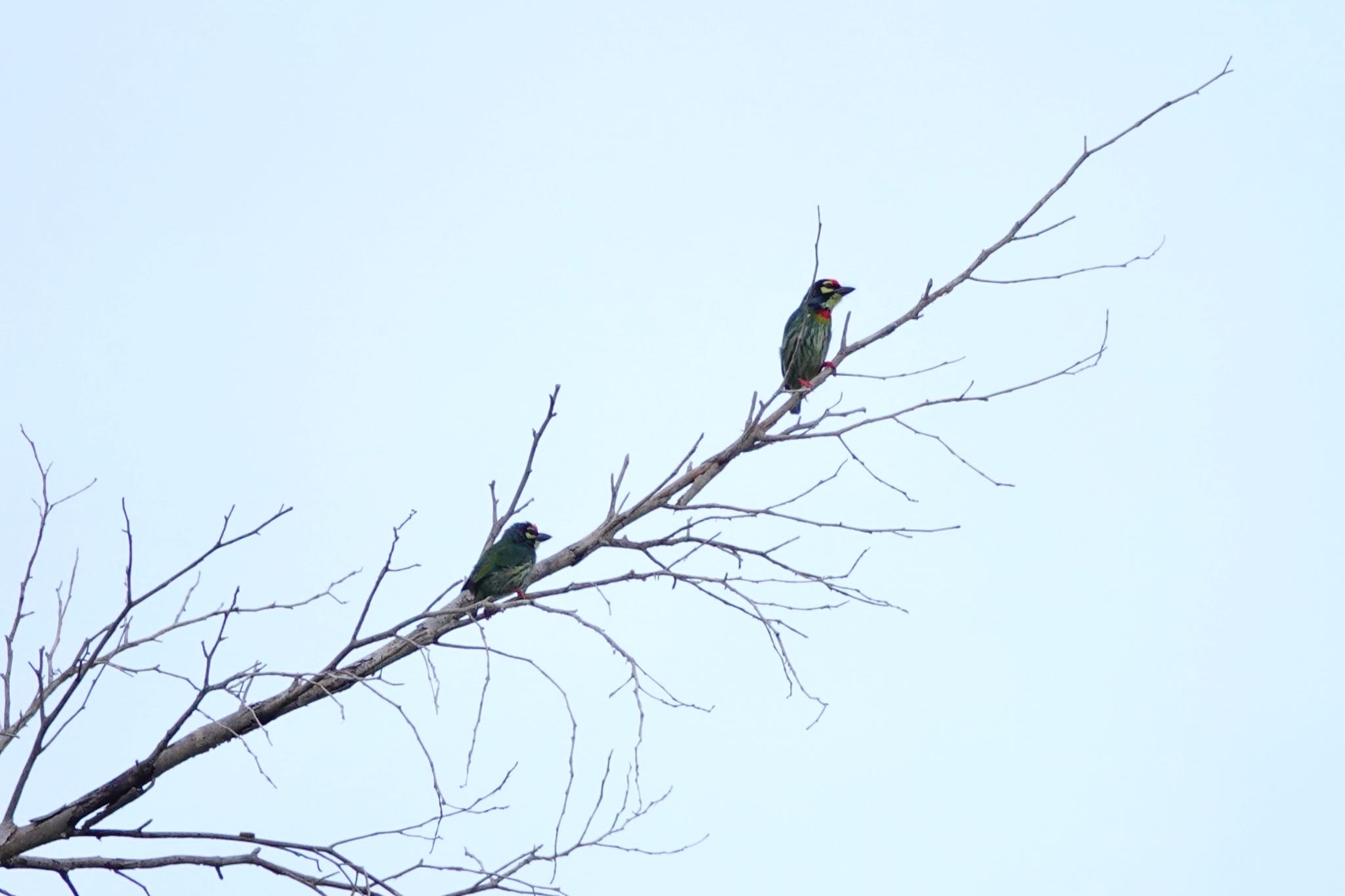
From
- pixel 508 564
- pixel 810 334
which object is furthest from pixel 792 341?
pixel 508 564

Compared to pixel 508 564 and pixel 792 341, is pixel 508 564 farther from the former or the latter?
pixel 792 341

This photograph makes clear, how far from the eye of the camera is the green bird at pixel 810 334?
418 inches

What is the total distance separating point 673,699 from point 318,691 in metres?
1.29

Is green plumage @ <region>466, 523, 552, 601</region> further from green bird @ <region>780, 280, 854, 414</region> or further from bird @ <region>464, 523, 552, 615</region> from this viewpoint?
green bird @ <region>780, 280, 854, 414</region>

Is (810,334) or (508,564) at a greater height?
(810,334)

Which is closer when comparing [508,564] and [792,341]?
[508,564]

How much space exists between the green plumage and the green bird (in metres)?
2.33

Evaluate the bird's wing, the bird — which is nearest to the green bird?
the bird's wing

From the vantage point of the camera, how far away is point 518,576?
27.3 ft

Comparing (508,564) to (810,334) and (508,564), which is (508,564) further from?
(810,334)

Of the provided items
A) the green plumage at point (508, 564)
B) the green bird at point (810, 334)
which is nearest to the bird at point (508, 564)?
the green plumage at point (508, 564)

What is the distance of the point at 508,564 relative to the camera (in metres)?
8.74

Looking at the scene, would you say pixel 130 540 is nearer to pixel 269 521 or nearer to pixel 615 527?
pixel 269 521

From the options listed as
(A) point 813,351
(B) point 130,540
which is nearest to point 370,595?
(B) point 130,540
